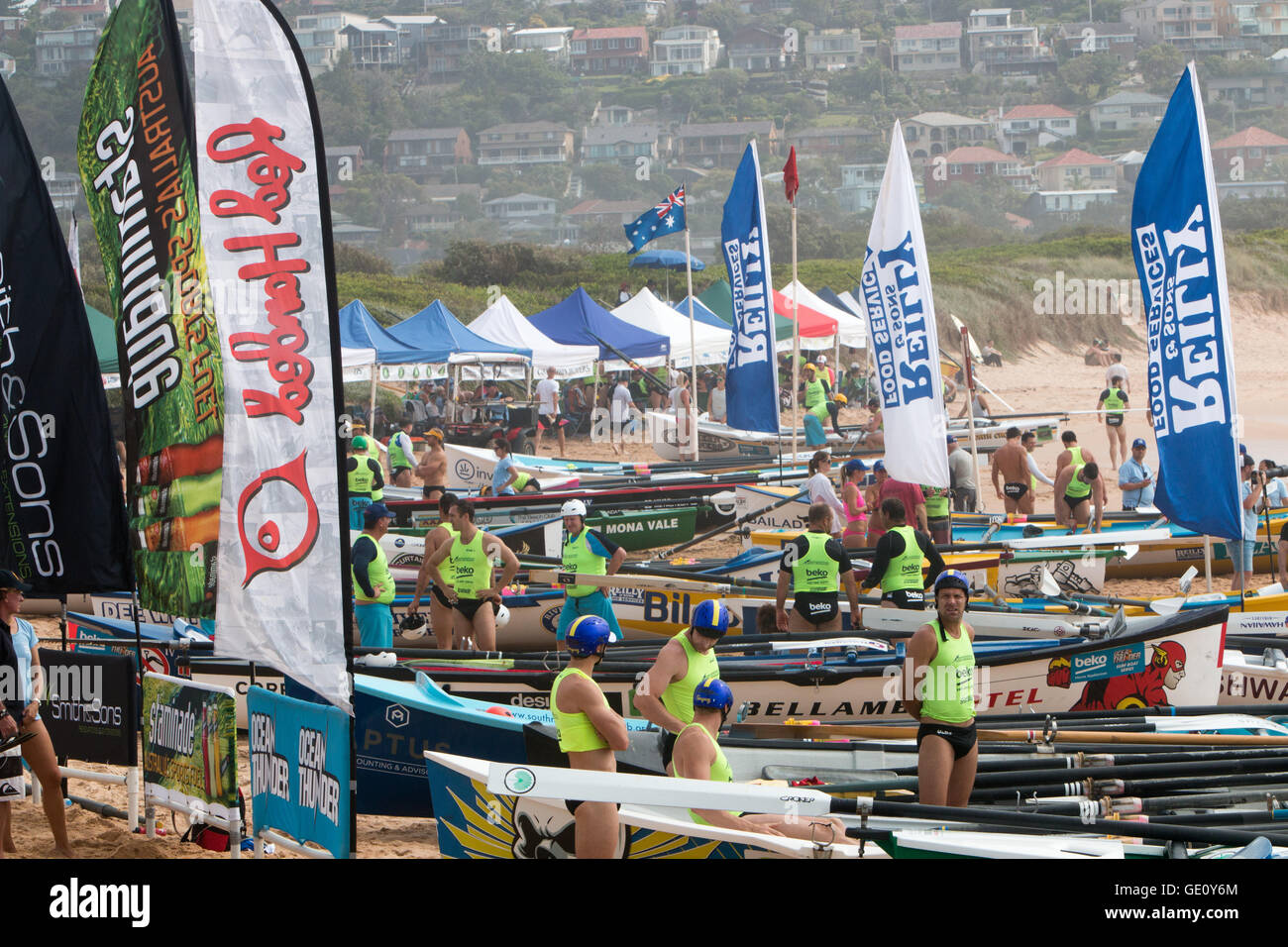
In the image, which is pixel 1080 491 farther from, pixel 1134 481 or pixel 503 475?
pixel 503 475

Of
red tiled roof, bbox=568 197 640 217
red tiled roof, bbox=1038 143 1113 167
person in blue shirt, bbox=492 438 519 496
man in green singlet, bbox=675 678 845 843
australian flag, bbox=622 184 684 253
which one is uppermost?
red tiled roof, bbox=1038 143 1113 167

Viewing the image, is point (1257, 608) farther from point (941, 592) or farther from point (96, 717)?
point (96, 717)

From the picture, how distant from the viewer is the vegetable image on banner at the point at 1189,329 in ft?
33.1

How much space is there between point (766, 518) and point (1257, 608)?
751 centimetres

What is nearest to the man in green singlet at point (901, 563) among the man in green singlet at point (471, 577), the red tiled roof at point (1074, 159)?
the man in green singlet at point (471, 577)

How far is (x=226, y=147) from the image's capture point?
19.4ft

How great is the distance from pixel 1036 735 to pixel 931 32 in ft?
552

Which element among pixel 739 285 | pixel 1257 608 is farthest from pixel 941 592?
pixel 739 285

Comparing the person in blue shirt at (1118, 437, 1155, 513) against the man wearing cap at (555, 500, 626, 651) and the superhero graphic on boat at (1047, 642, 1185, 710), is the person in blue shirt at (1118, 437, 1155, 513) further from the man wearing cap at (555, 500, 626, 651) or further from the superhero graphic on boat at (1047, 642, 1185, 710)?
the man wearing cap at (555, 500, 626, 651)

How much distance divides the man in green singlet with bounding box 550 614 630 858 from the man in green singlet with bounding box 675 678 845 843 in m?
0.36

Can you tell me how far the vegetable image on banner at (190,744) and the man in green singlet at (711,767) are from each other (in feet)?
7.13

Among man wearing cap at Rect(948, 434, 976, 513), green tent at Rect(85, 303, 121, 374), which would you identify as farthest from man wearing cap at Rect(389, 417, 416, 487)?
man wearing cap at Rect(948, 434, 976, 513)

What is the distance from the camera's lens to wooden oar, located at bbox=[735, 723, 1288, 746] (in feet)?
28.0

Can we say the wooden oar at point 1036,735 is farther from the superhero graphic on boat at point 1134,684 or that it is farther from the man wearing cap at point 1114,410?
the man wearing cap at point 1114,410
